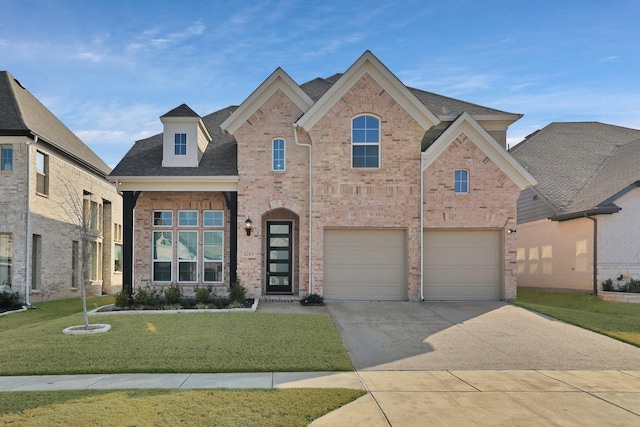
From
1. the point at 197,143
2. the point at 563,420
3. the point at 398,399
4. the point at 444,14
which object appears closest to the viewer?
the point at 563,420

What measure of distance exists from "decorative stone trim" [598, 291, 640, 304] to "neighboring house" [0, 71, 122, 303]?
17177mm

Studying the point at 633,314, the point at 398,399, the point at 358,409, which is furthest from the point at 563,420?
the point at 633,314

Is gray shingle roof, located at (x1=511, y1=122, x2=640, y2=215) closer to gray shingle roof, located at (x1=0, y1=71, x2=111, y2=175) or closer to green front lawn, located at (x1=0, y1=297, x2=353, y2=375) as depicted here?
green front lawn, located at (x1=0, y1=297, x2=353, y2=375)

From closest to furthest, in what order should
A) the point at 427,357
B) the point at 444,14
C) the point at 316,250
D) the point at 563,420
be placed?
the point at 563,420, the point at 427,357, the point at 444,14, the point at 316,250

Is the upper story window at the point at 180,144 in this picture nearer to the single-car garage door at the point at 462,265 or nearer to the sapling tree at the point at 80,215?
the sapling tree at the point at 80,215

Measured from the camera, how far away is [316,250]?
1611 centimetres

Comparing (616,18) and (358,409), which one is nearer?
(358,409)

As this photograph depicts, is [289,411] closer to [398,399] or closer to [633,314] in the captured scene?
[398,399]

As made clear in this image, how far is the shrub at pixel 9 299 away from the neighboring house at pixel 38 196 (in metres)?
0.35

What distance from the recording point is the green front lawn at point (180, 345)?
8641 mm

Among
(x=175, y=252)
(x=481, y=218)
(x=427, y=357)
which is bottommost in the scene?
(x=427, y=357)

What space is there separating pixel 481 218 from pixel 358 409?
36.7 ft

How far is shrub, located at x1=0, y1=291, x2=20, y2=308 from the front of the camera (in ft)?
52.4

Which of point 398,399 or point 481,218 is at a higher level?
point 481,218
